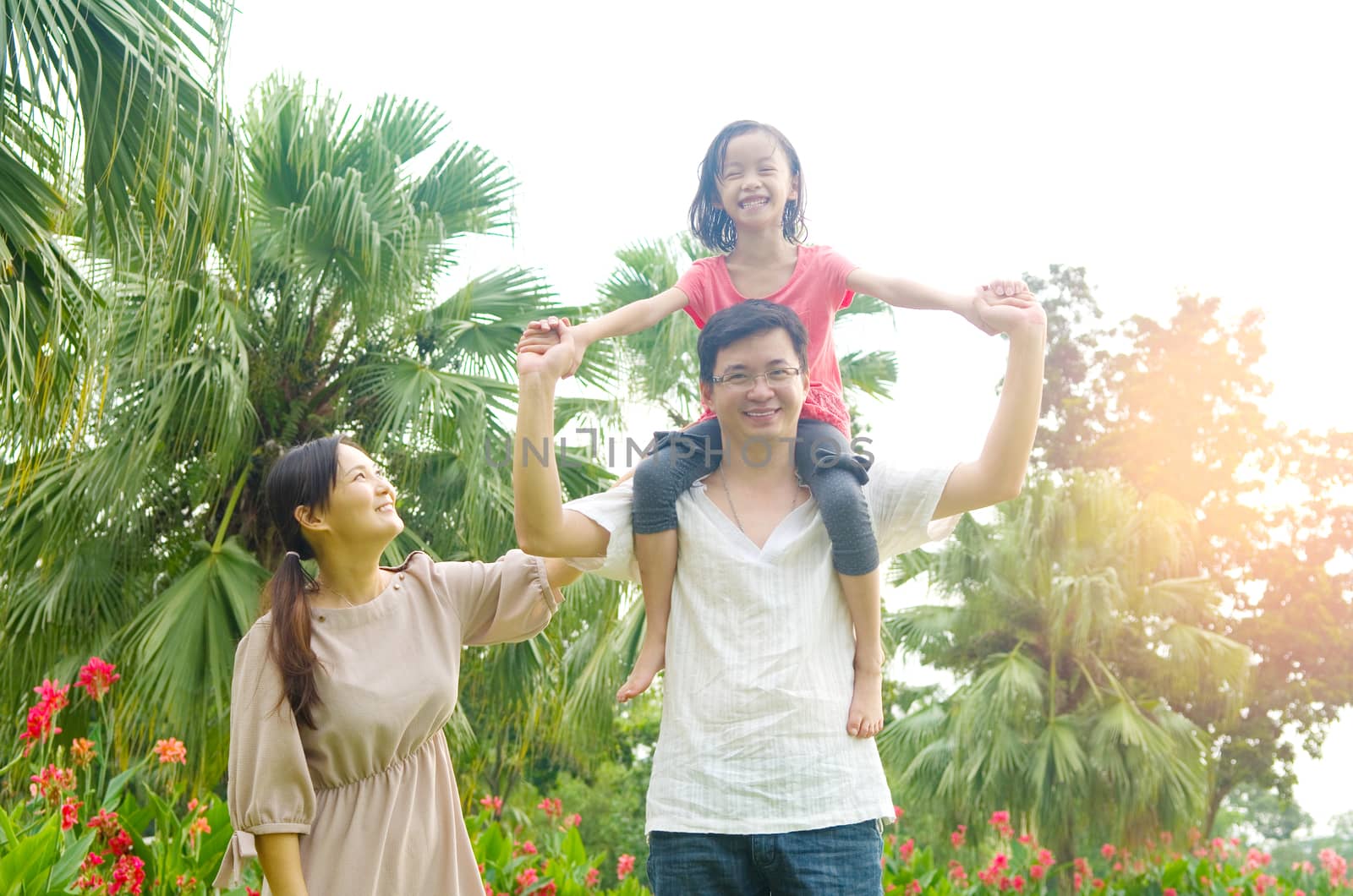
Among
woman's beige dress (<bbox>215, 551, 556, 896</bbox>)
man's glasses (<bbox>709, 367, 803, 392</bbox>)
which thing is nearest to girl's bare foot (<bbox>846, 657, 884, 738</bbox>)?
man's glasses (<bbox>709, 367, 803, 392</bbox>)

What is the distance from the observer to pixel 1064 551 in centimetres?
1229

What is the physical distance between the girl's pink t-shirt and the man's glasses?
38cm

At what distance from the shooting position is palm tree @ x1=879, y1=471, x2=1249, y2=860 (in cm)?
1085

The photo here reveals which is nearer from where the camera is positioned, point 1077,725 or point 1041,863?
point 1041,863

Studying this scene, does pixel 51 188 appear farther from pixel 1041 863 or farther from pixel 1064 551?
pixel 1064 551

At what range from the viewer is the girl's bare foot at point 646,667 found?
2.08 m

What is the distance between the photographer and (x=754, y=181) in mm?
2521

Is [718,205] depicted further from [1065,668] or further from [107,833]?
[1065,668]

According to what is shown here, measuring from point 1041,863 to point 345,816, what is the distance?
5.56m

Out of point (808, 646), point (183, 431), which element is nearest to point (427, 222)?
point (183, 431)

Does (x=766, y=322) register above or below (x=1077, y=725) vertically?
above

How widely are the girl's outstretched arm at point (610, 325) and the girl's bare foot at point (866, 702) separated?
72 cm

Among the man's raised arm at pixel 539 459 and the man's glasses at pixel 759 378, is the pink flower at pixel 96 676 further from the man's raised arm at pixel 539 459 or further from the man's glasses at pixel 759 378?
the man's glasses at pixel 759 378

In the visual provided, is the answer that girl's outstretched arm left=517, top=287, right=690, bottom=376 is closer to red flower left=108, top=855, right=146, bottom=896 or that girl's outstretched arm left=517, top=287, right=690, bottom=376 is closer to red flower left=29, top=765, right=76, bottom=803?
red flower left=108, top=855, right=146, bottom=896
